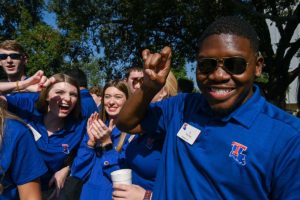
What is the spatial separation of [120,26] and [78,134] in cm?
1023

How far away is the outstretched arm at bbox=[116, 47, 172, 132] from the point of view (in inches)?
82.0

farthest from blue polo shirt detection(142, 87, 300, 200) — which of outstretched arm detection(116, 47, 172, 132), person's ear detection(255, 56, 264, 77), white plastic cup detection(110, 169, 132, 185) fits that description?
white plastic cup detection(110, 169, 132, 185)

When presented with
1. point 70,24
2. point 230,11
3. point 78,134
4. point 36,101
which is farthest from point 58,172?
point 70,24

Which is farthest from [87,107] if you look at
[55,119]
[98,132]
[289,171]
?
[289,171]

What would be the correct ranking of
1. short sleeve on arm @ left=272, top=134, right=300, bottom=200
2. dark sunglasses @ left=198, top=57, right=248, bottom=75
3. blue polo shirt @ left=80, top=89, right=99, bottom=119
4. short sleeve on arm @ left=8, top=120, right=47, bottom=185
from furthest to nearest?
blue polo shirt @ left=80, top=89, right=99, bottom=119 < short sleeve on arm @ left=8, top=120, right=47, bottom=185 < dark sunglasses @ left=198, top=57, right=248, bottom=75 < short sleeve on arm @ left=272, top=134, right=300, bottom=200

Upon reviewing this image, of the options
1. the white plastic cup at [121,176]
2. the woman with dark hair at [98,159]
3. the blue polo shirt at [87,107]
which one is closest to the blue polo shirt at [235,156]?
the white plastic cup at [121,176]

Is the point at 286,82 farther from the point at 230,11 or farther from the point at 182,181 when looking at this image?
the point at 182,181

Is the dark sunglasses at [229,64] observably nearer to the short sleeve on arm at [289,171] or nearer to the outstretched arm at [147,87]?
the outstretched arm at [147,87]

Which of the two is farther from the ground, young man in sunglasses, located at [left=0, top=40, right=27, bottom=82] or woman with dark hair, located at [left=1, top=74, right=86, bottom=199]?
young man in sunglasses, located at [left=0, top=40, right=27, bottom=82]

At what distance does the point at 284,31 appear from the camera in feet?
41.1

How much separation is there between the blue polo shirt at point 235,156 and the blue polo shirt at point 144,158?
53cm

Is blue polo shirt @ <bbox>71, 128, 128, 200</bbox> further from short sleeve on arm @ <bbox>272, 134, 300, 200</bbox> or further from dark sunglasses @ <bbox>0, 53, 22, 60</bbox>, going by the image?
short sleeve on arm @ <bbox>272, 134, 300, 200</bbox>

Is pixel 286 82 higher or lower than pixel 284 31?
lower

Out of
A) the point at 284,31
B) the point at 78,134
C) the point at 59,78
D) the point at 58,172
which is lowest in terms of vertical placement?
the point at 58,172
